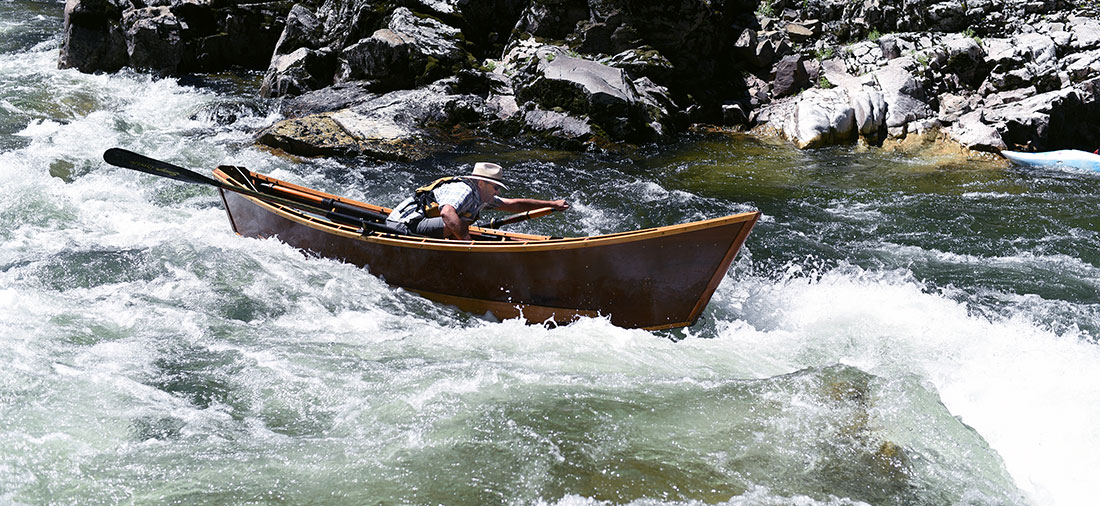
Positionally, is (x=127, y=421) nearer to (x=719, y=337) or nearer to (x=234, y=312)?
(x=234, y=312)

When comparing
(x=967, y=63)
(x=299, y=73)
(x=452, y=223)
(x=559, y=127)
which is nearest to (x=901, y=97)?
(x=967, y=63)

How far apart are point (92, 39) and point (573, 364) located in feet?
43.4

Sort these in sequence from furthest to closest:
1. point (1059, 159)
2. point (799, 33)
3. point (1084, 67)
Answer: point (799, 33) → point (1084, 67) → point (1059, 159)

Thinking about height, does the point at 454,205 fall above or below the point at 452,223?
above

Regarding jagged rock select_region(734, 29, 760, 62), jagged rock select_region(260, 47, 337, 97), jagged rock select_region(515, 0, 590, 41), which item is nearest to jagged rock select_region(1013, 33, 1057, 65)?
jagged rock select_region(734, 29, 760, 62)

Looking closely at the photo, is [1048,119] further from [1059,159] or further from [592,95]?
[592,95]

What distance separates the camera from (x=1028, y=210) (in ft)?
27.9

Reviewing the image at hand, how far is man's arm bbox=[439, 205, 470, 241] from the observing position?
5.91 m

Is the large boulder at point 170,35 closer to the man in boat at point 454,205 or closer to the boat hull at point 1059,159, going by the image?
the man in boat at point 454,205

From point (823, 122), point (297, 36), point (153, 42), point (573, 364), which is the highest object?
point (823, 122)

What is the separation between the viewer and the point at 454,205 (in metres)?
5.98

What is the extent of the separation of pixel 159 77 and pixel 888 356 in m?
13.3

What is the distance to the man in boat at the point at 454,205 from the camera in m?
5.98

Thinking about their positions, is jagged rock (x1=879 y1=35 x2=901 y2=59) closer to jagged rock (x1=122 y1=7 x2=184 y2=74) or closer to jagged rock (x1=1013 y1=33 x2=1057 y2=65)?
jagged rock (x1=1013 y1=33 x2=1057 y2=65)
